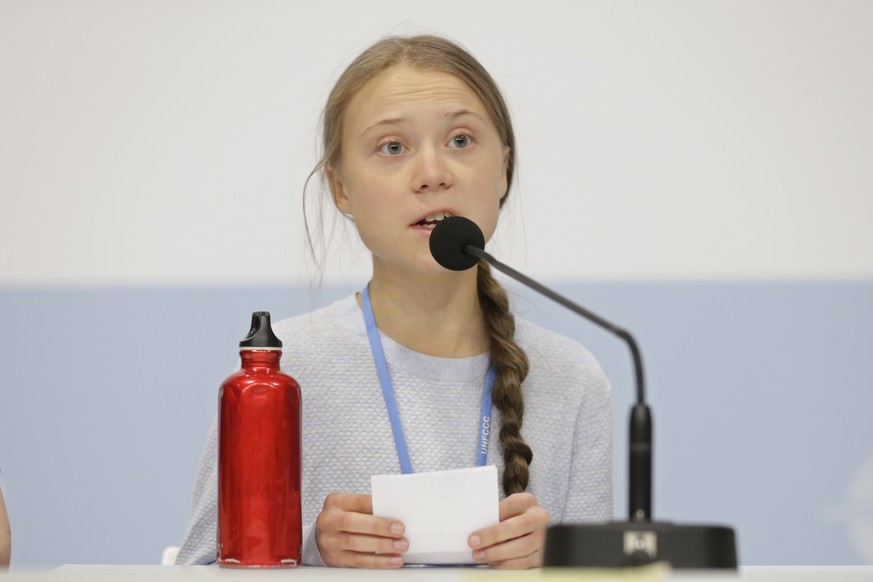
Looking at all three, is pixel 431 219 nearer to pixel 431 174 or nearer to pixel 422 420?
pixel 431 174

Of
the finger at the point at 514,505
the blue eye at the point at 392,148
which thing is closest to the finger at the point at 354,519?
the finger at the point at 514,505

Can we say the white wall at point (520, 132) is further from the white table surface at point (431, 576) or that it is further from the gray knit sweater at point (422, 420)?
the white table surface at point (431, 576)

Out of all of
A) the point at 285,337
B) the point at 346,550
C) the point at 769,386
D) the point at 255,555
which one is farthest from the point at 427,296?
the point at 769,386

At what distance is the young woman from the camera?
151cm

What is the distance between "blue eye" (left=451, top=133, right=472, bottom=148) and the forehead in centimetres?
4

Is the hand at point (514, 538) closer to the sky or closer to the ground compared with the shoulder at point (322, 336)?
closer to the ground

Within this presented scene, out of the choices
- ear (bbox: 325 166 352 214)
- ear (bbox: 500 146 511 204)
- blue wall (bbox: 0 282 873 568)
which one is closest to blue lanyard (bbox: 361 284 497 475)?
ear (bbox: 325 166 352 214)

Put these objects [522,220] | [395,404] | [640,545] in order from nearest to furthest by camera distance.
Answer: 1. [640,545]
2. [395,404]
3. [522,220]

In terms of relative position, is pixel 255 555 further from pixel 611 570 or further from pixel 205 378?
pixel 205 378

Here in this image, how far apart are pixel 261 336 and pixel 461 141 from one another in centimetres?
53

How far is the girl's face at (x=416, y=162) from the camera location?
4.91 feet

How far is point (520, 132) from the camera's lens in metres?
2.34

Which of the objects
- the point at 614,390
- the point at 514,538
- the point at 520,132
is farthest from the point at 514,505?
the point at 520,132

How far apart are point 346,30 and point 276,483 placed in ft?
4.81
